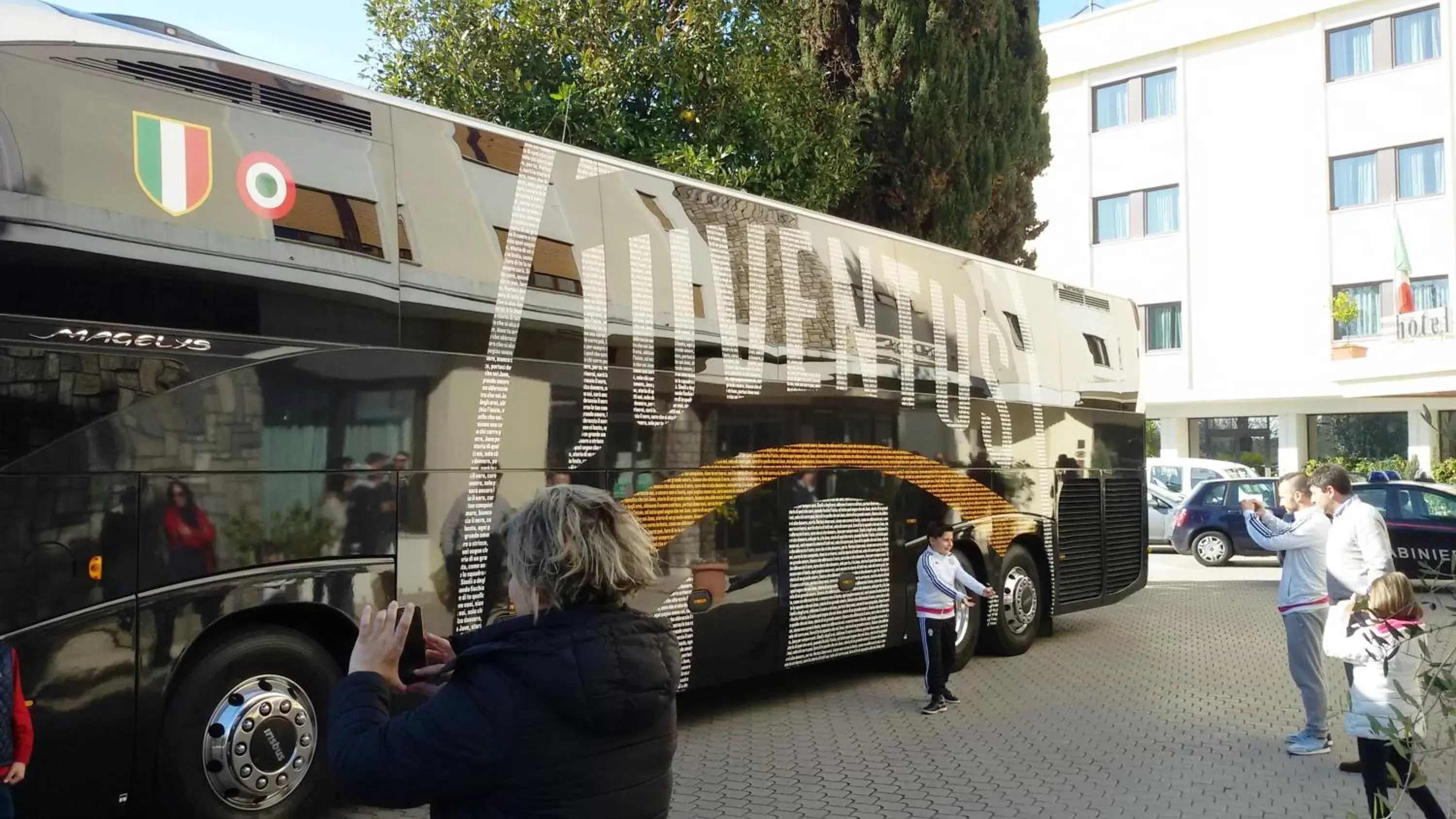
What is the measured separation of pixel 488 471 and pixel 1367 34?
3333 cm

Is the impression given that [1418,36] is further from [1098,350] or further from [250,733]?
[250,733]

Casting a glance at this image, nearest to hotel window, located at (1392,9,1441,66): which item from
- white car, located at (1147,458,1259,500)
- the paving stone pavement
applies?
white car, located at (1147,458,1259,500)

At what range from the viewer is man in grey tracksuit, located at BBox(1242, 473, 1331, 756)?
24.4 ft

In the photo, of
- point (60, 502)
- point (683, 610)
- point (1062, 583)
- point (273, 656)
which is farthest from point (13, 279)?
point (1062, 583)

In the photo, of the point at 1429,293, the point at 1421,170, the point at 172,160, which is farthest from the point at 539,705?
the point at 1421,170

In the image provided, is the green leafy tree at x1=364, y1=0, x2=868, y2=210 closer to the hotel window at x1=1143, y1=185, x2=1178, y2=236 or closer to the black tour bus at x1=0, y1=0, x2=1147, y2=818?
the black tour bus at x1=0, y1=0, x2=1147, y2=818

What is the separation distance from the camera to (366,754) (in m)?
2.40

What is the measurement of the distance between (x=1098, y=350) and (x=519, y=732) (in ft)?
37.7

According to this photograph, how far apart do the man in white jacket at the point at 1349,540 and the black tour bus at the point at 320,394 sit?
3.37 meters

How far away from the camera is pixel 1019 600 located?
11797 mm

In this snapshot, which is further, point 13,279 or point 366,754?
point 13,279

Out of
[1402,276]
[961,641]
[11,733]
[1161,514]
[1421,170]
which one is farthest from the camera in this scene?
[1421,170]

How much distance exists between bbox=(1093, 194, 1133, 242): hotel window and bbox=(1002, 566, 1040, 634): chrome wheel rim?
27160 mm

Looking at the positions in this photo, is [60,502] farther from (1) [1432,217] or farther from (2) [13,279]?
(1) [1432,217]
